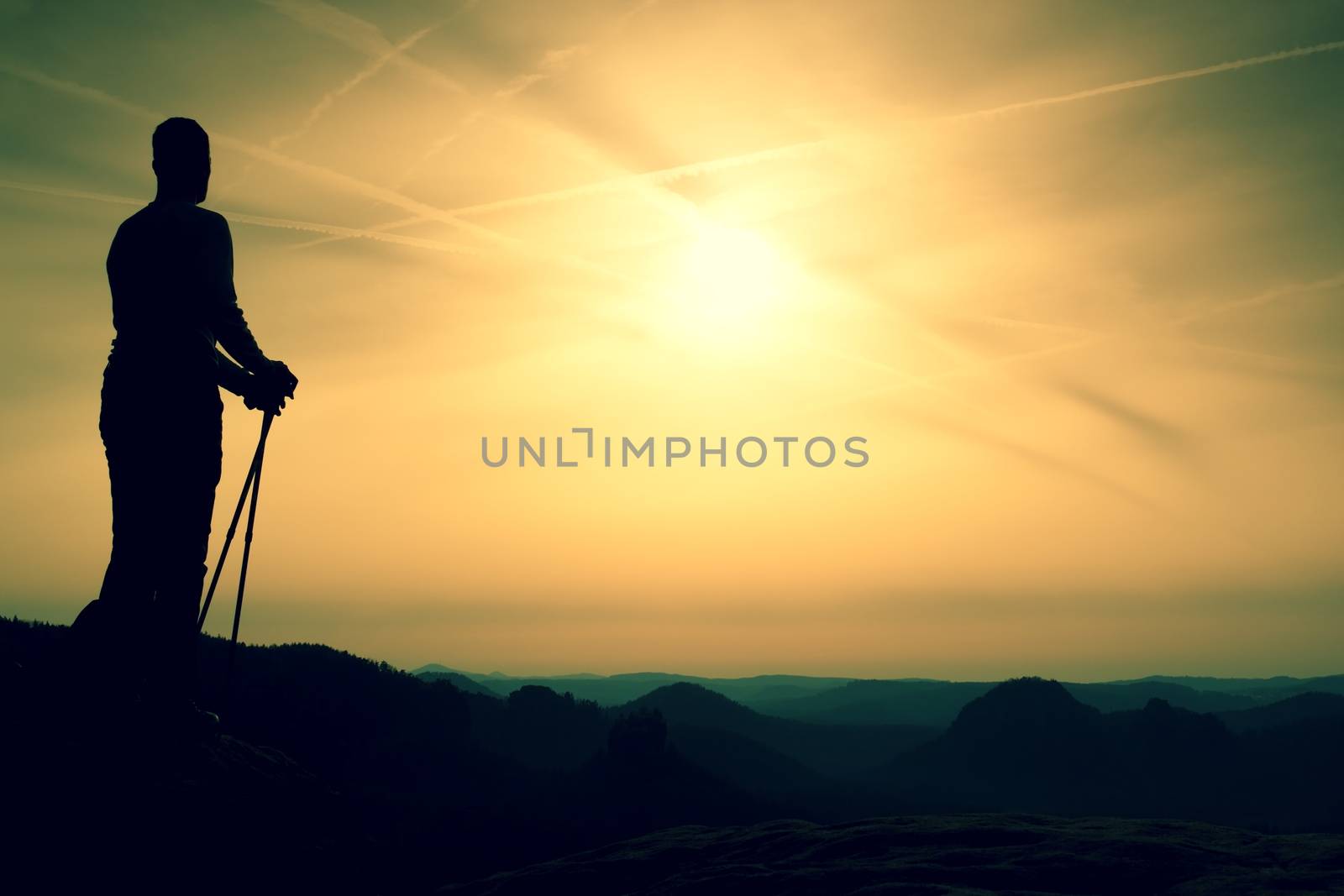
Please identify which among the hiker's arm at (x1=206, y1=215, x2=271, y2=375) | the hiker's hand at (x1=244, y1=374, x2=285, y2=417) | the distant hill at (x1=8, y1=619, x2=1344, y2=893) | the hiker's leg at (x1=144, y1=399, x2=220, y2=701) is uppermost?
the hiker's arm at (x1=206, y1=215, x2=271, y2=375)

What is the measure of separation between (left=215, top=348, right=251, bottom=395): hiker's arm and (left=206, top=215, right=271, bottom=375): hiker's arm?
12 cm

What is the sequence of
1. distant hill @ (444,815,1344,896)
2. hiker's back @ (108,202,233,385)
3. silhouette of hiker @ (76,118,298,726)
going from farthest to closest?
distant hill @ (444,815,1344,896)
hiker's back @ (108,202,233,385)
silhouette of hiker @ (76,118,298,726)

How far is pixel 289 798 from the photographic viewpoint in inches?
410

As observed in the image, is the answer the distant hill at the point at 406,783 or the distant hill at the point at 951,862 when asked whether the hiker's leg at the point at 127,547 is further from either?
the distant hill at the point at 951,862

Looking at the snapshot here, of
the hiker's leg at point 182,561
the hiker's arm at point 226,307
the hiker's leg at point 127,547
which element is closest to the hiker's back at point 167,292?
the hiker's arm at point 226,307

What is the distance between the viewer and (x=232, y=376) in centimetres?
965

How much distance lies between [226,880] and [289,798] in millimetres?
1658

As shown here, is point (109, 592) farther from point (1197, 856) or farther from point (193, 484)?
point (1197, 856)

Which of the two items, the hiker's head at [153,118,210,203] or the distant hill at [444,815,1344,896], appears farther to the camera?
the distant hill at [444,815,1344,896]

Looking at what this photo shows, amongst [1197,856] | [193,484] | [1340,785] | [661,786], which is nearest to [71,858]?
[193,484]

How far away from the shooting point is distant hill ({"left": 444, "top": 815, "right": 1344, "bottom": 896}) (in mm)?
10023

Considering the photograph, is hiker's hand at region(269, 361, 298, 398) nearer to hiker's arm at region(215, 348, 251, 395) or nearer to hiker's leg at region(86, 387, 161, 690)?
hiker's arm at region(215, 348, 251, 395)

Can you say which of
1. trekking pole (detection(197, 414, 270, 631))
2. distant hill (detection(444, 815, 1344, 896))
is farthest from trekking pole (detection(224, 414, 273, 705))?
distant hill (detection(444, 815, 1344, 896))

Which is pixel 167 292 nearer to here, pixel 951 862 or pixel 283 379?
pixel 283 379
